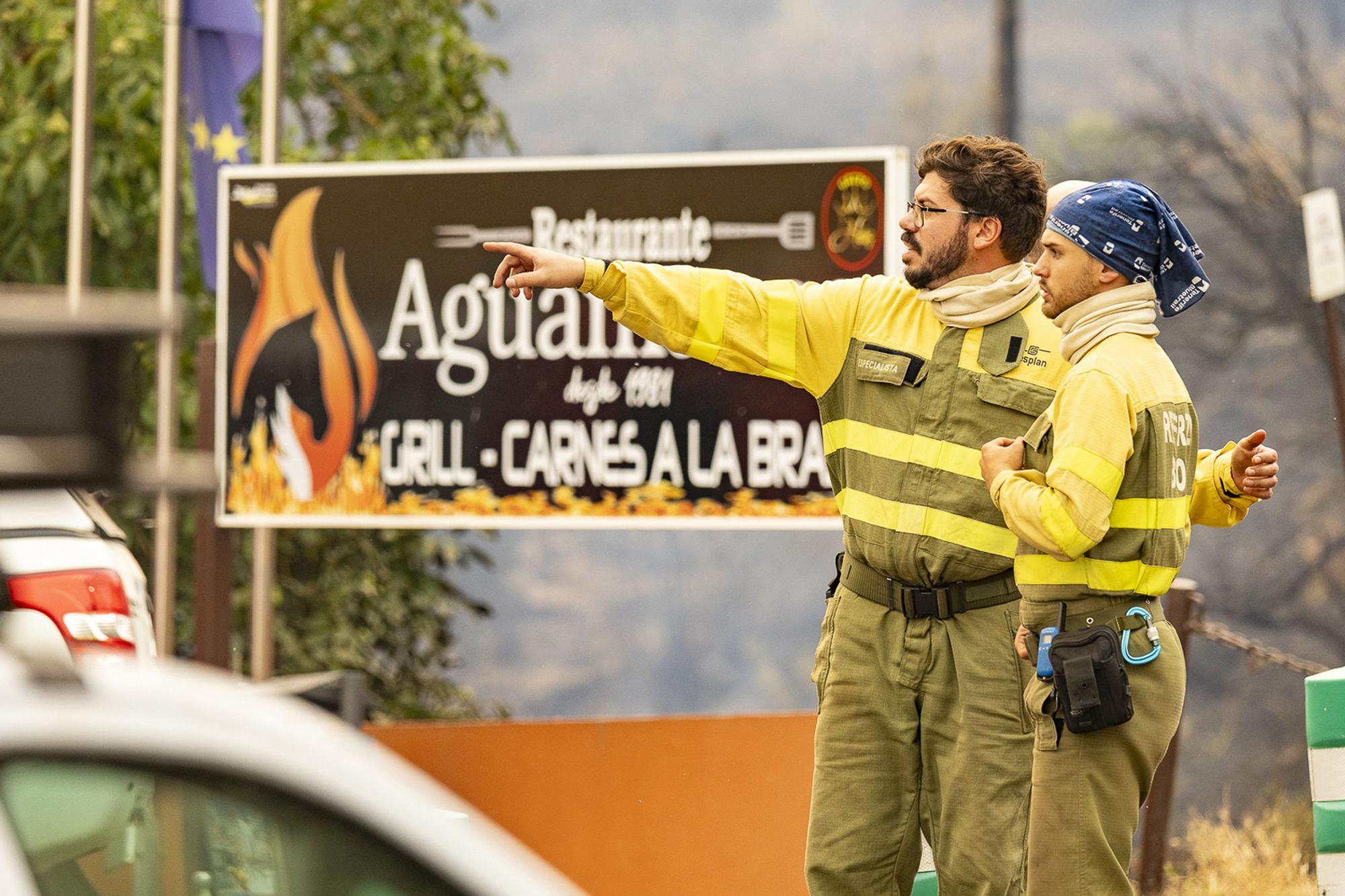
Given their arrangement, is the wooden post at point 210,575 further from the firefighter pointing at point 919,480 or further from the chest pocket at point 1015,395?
the chest pocket at point 1015,395

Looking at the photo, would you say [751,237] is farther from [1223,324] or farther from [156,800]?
[156,800]

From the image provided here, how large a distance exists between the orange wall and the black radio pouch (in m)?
2.01

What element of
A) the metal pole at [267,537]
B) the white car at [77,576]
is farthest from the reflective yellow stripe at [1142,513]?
the metal pole at [267,537]

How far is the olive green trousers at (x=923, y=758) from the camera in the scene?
3354 mm

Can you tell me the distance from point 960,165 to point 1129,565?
3.10 ft

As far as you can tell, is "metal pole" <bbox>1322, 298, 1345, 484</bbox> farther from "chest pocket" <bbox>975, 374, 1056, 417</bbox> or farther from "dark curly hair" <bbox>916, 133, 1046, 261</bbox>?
"chest pocket" <bbox>975, 374, 1056, 417</bbox>

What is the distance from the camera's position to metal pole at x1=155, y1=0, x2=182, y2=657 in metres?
6.27

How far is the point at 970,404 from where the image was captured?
3.47 m

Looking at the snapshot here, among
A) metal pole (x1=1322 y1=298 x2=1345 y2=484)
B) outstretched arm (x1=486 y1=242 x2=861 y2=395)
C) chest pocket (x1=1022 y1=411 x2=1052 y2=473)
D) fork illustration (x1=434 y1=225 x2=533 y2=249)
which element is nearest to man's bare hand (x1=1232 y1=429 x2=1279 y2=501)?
chest pocket (x1=1022 y1=411 x2=1052 y2=473)

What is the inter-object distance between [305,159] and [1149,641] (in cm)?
547

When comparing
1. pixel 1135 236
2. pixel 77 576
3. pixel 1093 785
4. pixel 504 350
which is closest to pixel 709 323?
pixel 1135 236

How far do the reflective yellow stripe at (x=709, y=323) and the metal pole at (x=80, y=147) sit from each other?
400 centimetres

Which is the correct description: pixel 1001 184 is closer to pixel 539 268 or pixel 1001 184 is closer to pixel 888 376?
pixel 888 376

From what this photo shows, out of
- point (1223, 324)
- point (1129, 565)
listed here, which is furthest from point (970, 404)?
point (1223, 324)
